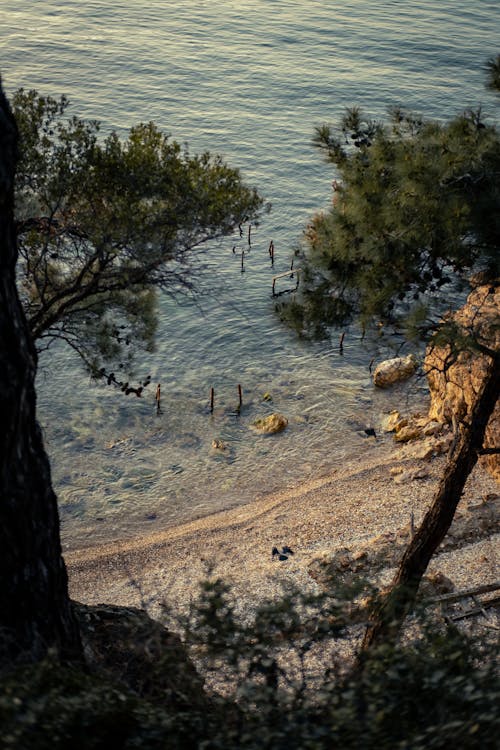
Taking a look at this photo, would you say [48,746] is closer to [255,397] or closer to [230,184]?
[230,184]

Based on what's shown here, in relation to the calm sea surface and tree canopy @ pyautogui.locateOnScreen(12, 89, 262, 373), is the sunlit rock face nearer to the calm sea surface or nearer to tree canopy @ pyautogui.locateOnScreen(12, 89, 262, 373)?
the calm sea surface

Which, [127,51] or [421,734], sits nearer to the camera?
[421,734]

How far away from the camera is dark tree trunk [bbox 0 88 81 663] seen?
5801mm

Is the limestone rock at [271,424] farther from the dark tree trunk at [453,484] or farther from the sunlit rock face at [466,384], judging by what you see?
the dark tree trunk at [453,484]

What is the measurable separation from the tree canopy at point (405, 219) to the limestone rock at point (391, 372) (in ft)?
39.3

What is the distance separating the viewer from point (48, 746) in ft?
14.8

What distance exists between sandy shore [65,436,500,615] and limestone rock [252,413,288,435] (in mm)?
2153

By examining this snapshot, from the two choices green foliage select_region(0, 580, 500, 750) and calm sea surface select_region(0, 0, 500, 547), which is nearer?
green foliage select_region(0, 580, 500, 750)

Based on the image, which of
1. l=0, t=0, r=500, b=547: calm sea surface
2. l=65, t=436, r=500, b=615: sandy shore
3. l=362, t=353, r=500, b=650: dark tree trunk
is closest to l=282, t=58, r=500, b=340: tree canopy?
l=0, t=0, r=500, b=547: calm sea surface

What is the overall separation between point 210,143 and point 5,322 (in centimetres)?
3135

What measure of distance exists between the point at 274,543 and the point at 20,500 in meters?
10.3

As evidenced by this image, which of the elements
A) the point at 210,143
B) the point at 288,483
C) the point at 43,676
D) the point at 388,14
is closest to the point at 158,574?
the point at 288,483

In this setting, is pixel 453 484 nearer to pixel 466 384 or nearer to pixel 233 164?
pixel 466 384

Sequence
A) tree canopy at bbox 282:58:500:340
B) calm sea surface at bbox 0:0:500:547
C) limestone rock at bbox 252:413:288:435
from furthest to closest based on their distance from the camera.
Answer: limestone rock at bbox 252:413:288:435 < calm sea surface at bbox 0:0:500:547 < tree canopy at bbox 282:58:500:340
